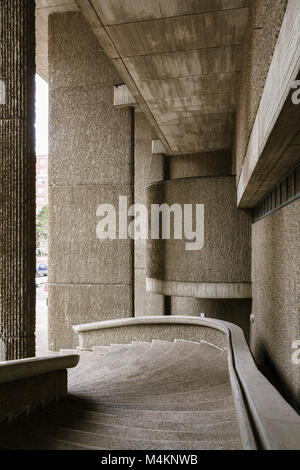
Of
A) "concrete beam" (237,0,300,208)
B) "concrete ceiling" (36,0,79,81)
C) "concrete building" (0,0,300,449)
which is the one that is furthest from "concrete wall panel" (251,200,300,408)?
"concrete ceiling" (36,0,79,81)

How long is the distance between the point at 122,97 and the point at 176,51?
3.06m

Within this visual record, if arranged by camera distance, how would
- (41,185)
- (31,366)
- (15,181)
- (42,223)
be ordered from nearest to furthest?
(31,366), (15,181), (42,223), (41,185)

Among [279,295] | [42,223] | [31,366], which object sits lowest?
[31,366]

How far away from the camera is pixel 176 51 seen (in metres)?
6.05

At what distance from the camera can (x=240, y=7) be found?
4.95 metres

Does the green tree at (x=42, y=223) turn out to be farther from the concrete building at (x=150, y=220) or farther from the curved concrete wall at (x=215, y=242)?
the curved concrete wall at (x=215, y=242)

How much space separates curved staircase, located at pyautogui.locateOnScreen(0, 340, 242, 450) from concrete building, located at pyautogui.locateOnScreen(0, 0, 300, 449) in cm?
3

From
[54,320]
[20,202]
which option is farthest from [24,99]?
[54,320]

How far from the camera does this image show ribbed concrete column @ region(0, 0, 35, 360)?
15.5 ft

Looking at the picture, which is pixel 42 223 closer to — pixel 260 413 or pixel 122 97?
pixel 122 97

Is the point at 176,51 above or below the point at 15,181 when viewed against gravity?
above

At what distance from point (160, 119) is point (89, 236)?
3364mm

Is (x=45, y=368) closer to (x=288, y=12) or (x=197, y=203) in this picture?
(x=288, y=12)

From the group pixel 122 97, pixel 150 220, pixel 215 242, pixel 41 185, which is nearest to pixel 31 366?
pixel 215 242
